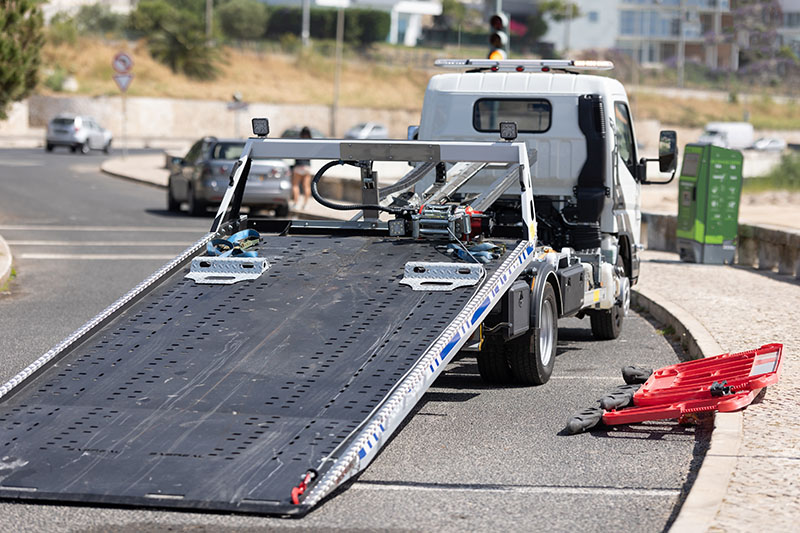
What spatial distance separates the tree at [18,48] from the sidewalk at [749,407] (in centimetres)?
1243

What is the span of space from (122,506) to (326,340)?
1.87m

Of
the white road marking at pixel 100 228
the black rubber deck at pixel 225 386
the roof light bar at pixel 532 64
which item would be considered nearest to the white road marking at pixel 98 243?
the white road marking at pixel 100 228

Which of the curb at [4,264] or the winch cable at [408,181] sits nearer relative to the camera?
the winch cable at [408,181]

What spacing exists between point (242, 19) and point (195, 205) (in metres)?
97.4

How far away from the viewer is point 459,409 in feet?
28.2

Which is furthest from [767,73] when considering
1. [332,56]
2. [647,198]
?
[647,198]

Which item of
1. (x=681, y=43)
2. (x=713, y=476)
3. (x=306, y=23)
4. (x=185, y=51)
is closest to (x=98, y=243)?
(x=713, y=476)

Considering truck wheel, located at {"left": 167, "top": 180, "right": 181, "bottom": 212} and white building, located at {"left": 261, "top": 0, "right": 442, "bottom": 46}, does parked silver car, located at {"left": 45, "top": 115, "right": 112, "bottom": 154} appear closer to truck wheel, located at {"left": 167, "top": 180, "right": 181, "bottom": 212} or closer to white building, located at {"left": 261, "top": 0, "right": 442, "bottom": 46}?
truck wheel, located at {"left": 167, "top": 180, "right": 181, "bottom": 212}

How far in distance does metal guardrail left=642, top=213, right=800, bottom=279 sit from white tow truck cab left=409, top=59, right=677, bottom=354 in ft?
18.0

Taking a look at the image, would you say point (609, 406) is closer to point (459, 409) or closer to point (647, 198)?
point (459, 409)

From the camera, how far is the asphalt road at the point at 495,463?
19.6ft

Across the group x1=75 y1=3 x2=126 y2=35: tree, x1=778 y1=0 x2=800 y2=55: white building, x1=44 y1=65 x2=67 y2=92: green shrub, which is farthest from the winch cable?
x1=778 y1=0 x2=800 y2=55: white building

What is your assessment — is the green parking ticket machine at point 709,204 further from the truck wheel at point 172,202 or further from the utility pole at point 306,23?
the utility pole at point 306,23

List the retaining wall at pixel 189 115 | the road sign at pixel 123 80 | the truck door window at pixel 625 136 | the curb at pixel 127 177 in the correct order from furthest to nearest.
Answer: the retaining wall at pixel 189 115 < the road sign at pixel 123 80 < the curb at pixel 127 177 < the truck door window at pixel 625 136
